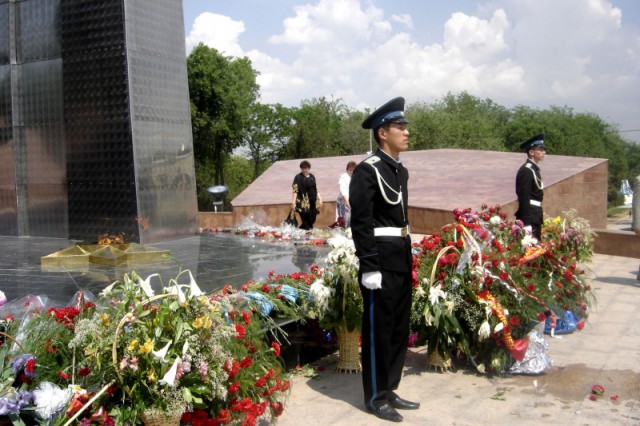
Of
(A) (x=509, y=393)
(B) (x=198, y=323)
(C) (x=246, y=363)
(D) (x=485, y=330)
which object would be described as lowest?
(A) (x=509, y=393)

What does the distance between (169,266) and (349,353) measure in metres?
2.35

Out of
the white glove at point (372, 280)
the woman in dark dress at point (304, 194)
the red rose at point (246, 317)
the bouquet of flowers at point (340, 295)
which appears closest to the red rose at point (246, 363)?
the red rose at point (246, 317)

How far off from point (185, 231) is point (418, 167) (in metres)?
8.21

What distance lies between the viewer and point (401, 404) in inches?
141

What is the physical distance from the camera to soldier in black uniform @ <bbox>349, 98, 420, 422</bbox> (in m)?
3.52

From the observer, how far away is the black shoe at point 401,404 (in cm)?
358

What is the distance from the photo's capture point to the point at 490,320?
4082mm

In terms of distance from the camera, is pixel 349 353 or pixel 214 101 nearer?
pixel 349 353

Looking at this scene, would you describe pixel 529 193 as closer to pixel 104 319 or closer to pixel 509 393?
pixel 509 393

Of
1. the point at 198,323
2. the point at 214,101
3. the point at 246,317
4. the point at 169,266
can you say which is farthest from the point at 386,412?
the point at 214,101

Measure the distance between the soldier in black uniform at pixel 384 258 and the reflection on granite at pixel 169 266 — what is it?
4.42 feet

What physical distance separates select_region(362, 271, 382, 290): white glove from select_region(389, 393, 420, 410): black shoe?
64 cm

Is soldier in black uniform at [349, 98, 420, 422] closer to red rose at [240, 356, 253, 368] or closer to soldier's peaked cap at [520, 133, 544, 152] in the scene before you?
red rose at [240, 356, 253, 368]

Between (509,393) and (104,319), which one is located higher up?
(104,319)
